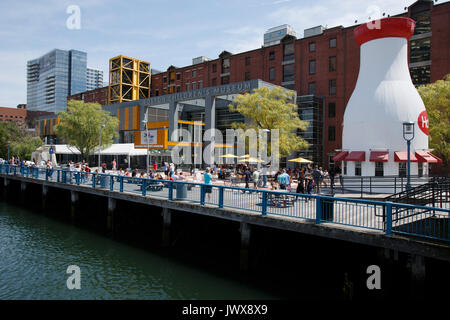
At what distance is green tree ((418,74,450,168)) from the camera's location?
25.0 meters

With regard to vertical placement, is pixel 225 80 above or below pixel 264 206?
above

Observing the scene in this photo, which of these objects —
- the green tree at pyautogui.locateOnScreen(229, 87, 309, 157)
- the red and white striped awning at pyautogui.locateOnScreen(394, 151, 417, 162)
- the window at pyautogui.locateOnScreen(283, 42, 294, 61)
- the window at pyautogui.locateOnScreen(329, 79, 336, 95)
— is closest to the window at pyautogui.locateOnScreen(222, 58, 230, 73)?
the window at pyautogui.locateOnScreen(283, 42, 294, 61)

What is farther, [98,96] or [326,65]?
[98,96]

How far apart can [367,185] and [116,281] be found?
15415 millimetres

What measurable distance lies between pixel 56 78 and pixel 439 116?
197057 millimetres

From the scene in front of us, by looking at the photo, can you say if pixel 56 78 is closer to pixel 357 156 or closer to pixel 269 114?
pixel 269 114

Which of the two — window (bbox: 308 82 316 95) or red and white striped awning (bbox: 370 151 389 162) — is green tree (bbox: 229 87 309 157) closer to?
red and white striped awning (bbox: 370 151 389 162)

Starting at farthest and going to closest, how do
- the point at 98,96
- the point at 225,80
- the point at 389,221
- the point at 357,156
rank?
the point at 98,96, the point at 225,80, the point at 357,156, the point at 389,221

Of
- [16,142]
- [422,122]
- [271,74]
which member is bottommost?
[422,122]

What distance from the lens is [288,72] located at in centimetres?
4962

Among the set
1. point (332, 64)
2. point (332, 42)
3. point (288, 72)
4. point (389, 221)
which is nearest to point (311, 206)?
point (389, 221)
